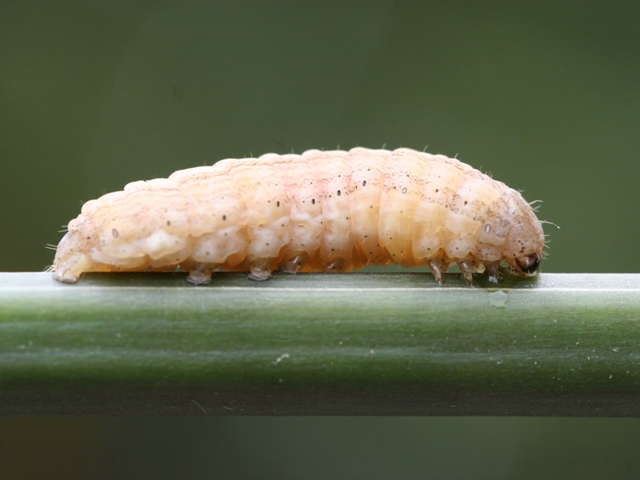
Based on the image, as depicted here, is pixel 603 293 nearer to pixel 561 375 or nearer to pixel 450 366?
pixel 561 375

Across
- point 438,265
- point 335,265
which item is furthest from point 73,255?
point 438,265

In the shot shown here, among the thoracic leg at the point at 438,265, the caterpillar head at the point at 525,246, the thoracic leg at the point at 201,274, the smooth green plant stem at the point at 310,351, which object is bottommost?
the smooth green plant stem at the point at 310,351

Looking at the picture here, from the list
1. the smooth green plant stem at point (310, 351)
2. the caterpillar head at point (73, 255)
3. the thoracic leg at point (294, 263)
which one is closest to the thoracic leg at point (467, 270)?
the smooth green plant stem at point (310, 351)

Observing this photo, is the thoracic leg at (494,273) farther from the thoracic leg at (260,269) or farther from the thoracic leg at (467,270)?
the thoracic leg at (260,269)

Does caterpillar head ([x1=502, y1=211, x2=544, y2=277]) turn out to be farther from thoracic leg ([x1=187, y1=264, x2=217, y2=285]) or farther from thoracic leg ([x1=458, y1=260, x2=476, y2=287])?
thoracic leg ([x1=187, y1=264, x2=217, y2=285])

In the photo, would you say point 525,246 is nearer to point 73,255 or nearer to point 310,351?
point 310,351

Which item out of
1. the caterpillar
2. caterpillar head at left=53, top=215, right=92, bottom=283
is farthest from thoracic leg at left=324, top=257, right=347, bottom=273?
caterpillar head at left=53, top=215, right=92, bottom=283

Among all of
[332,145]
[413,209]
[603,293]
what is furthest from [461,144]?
[603,293]
